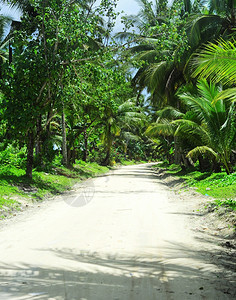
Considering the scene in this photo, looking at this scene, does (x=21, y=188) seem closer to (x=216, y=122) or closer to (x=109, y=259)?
(x=109, y=259)

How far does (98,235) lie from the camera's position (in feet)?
18.3

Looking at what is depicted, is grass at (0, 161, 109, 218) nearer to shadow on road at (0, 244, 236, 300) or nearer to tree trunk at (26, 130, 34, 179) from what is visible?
tree trunk at (26, 130, 34, 179)

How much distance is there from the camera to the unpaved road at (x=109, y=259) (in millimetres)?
3346

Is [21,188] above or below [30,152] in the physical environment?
below

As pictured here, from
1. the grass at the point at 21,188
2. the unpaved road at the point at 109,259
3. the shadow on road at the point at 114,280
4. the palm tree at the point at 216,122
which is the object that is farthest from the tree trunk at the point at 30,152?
the shadow on road at the point at 114,280

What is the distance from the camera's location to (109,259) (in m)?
4.32

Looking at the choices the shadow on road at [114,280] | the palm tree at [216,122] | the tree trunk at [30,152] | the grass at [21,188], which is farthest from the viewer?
the palm tree at [216,122]

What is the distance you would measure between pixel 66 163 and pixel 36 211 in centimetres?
1181

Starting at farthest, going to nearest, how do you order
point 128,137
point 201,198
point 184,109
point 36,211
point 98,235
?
point 128,137 → point 184,109 → point 201,198 → point 36,211 → point 98,235

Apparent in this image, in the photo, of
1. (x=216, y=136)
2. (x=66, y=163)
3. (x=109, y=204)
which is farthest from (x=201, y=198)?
(x=66, y=163)

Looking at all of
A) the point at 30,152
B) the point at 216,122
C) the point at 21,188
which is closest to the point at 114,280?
the point at 21,188

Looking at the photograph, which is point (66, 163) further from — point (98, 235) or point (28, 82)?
point (98, 235)

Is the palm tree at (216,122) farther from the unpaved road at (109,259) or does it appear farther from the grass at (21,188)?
the unpaved road at (109,259)

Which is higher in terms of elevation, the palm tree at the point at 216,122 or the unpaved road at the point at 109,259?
the palm tree at the point at 216,122
